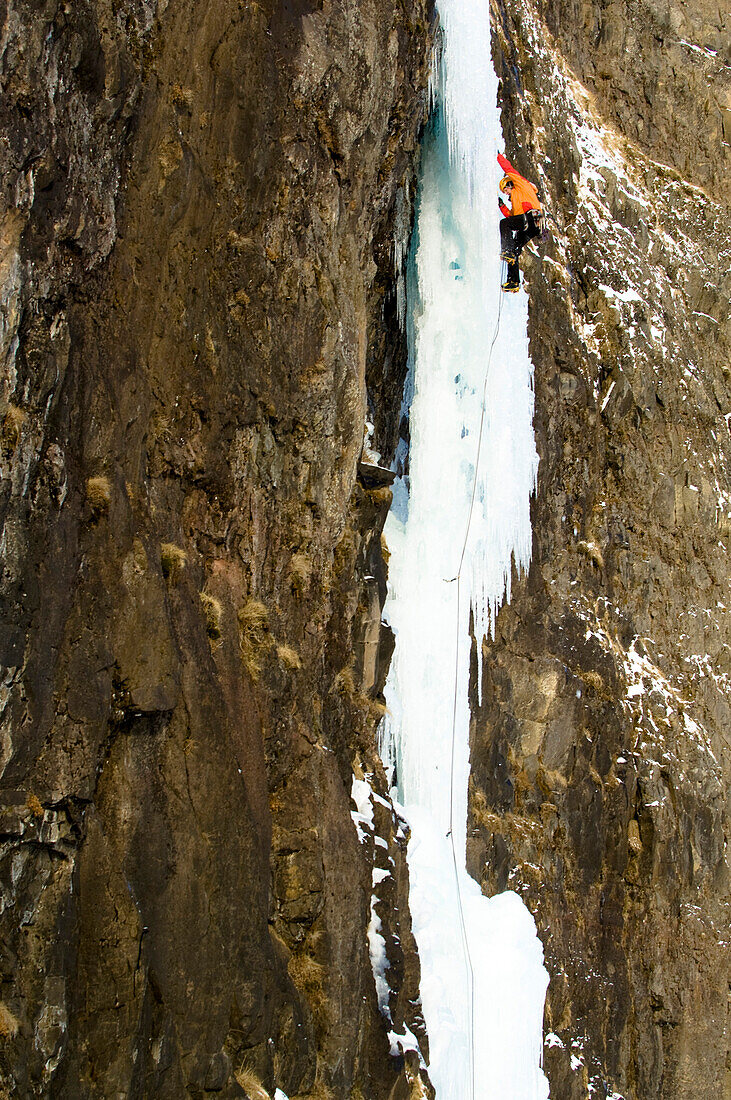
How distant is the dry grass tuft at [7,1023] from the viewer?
512 centimetres

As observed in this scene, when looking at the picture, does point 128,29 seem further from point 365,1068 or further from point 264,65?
point 365,1068

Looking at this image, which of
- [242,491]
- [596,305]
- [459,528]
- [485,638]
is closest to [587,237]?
[596,305]

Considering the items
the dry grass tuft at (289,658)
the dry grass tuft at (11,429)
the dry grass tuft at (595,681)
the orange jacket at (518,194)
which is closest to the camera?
the dry grass tuft at (11,429)

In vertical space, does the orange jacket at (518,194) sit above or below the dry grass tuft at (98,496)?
above

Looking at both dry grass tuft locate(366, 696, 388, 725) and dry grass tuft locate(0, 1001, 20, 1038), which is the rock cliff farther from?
dry grass tuft locate(366, 696, 388, 725)

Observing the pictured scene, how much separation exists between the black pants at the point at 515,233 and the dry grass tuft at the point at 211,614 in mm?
5421

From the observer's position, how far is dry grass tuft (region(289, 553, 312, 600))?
7520 millimetres

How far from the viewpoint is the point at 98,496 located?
5945mm

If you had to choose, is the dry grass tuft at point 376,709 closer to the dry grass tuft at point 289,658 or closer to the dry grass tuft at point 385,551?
Answer: the dry grass tuft at point 385,551

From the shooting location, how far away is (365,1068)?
7.59 m

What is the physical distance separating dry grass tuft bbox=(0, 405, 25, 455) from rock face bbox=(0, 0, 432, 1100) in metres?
0.03

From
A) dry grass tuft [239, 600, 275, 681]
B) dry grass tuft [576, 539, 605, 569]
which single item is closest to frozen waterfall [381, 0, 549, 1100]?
dry grass tuft [576, 539, 605, 569]

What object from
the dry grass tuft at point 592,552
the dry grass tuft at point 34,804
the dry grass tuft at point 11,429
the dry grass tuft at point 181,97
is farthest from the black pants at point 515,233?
the dry grass tuft at point 34,804

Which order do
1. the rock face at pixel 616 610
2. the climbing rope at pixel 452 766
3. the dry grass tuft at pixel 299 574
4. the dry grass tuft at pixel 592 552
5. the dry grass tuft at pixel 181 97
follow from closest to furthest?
the dry grass tuft at pixel 181 97 < the dry grass tuft at pixel 299 574 < the climbing rope at pixel 452 766 < the rock face at pixel 616 610 < the dry grass tuft at pixel 592 552
